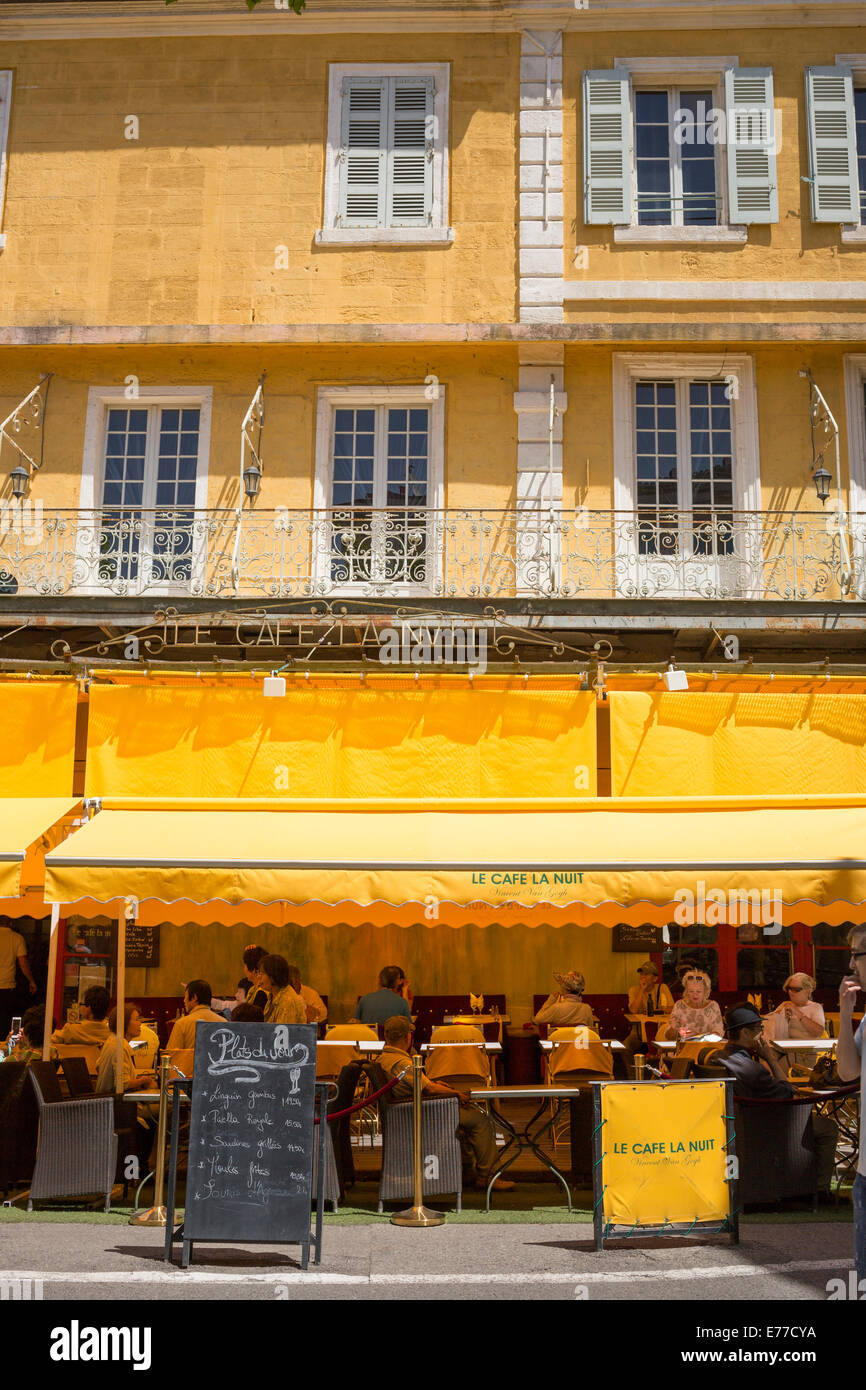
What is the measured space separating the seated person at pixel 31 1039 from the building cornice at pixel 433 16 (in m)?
12.0

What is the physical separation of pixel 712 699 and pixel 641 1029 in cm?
342

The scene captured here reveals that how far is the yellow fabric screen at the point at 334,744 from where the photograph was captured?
1169cm

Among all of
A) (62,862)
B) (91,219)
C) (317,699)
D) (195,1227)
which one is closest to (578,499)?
(317,699)

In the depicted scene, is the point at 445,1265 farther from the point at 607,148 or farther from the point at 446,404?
the point at 607,148

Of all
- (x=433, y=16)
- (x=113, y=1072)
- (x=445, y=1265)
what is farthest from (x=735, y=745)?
(x=433, y=16)

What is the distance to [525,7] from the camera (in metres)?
15.4

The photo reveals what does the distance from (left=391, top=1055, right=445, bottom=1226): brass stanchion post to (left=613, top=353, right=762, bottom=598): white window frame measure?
764 centimetres

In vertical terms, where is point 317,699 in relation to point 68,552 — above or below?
below

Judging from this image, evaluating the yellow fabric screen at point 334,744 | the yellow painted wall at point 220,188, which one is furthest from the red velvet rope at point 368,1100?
the yellow painted wall at point 220,188

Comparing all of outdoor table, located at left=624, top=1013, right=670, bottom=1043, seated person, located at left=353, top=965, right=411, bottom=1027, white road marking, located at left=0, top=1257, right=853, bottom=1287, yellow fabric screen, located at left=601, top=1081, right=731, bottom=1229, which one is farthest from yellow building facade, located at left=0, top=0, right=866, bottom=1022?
white road marking, located at left=0, top=1257, right=853, bottom=1287

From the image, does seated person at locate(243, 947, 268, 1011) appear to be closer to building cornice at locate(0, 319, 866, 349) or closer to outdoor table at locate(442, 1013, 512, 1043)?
outdoor table at locate(442, 1013, 512, 1043)

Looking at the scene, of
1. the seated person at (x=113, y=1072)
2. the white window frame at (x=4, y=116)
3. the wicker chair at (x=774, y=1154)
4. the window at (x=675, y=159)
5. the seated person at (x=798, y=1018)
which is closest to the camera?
the wicker chair at (x=774, y=1154)

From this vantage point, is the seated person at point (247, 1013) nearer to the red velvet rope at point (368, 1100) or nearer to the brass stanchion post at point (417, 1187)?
the red velvet rope at point (368, 1100)
